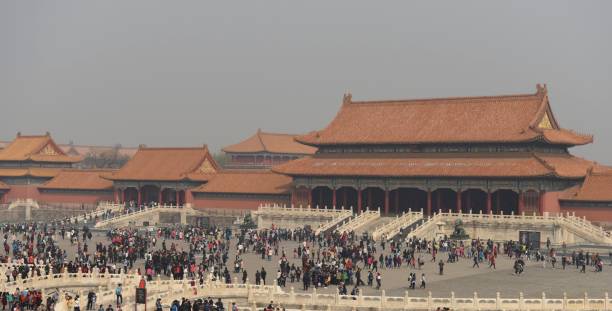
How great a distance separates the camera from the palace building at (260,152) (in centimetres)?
13562

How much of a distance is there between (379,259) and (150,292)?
59.9 ft

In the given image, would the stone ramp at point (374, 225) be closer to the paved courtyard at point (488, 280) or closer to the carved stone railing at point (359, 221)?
the carved stone railing at point (359, 221)

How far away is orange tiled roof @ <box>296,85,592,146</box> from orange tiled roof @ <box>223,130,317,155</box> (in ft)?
129

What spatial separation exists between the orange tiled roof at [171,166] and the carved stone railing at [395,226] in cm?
2934

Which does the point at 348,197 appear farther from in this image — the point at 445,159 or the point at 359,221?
the point at 359,221

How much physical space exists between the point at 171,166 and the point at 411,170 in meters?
30.1

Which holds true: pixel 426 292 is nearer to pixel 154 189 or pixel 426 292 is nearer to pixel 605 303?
pixel 605 303

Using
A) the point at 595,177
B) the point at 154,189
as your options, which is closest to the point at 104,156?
the point at 154,189

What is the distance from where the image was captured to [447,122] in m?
87.8

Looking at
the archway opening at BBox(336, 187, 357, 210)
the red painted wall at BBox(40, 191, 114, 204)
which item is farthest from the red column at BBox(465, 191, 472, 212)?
the red painted wall at BBox(40, 191, 114, 204)

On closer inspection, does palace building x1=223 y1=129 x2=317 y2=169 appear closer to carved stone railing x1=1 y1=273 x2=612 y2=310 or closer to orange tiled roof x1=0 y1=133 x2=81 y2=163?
orange tiled roof x1=0 y1=133 x2=81 y2=163

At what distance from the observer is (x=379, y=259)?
60531 millimetres

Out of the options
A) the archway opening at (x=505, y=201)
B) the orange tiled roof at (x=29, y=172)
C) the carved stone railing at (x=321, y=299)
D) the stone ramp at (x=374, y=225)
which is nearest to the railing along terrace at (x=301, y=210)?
the stone ramp at (x=374, y=225)

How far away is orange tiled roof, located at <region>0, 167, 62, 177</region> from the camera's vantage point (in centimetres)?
11481
